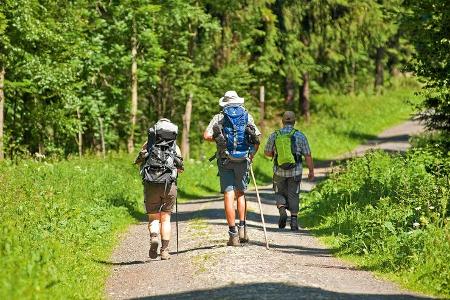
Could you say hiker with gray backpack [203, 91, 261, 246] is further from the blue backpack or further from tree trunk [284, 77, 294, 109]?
tree trunk [284, 77, 294, 109]

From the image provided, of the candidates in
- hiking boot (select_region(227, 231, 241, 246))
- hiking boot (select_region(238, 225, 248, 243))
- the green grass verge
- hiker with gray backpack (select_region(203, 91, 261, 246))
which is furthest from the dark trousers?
hiking boot (select_region(227, 231, 241, 246))

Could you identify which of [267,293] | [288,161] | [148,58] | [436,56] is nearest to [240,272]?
[267,293]

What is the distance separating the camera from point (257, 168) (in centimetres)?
3192

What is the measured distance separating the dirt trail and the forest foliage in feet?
32.8

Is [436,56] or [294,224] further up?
[436,56]

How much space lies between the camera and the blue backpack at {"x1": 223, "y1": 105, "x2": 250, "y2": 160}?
41.8ft

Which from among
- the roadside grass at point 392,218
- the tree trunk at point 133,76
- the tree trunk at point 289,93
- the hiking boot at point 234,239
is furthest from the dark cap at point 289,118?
the tree trunk at point 289,93

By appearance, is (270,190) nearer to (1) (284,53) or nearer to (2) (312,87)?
(1) (284,53)

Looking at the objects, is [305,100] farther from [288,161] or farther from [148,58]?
[288,161]

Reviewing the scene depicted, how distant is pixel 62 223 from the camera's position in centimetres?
1366

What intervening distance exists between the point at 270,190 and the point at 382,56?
37.1 metres

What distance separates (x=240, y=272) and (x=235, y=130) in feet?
9.55

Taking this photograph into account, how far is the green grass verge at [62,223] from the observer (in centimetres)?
896

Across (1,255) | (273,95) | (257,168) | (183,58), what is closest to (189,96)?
(183,58)
